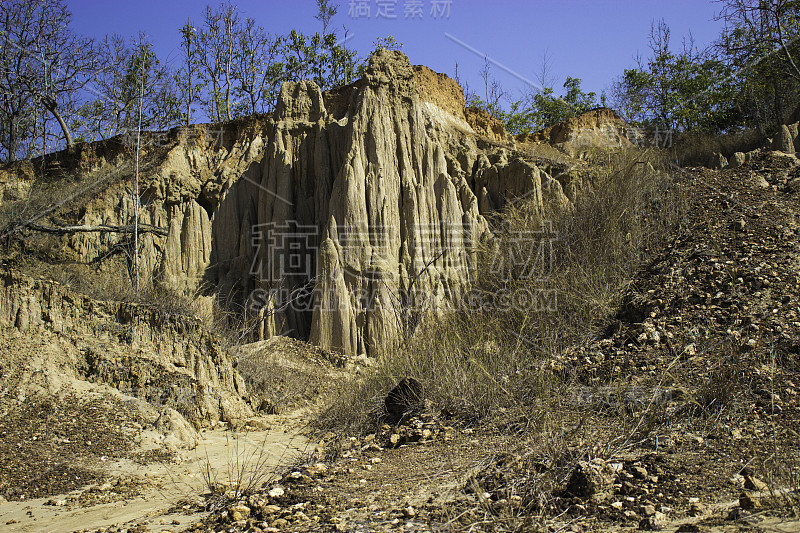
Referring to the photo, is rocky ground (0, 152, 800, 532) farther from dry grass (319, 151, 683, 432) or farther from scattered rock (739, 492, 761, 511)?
dry grass (319, 151, 683, 432)

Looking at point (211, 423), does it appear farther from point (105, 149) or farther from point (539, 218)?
point (105, 149)

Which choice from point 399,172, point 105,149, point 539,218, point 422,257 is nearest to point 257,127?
point 105,149

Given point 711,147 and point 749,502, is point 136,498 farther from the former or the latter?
point 711,147

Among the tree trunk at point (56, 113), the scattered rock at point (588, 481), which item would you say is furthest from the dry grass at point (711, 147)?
the tree trunk at point (56, 113)

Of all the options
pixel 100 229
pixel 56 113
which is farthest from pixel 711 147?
pixel 56 113

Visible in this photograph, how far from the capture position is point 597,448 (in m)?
4.54

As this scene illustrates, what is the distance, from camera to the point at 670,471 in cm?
421

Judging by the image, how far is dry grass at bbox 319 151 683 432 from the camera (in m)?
6.70

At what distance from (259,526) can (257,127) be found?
64.7 feet

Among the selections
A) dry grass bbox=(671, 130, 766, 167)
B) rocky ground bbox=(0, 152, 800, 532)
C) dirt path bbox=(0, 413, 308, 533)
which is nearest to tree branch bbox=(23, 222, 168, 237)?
rocky ground bbox=(0, 152, 800, 532)

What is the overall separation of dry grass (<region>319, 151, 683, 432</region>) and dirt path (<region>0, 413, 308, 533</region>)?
61.6 inches

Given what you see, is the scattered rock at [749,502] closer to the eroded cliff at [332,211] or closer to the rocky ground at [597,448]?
the rocky ground at [597,448]

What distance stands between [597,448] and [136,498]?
190 inches

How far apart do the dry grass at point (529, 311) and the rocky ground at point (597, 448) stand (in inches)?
10.3
